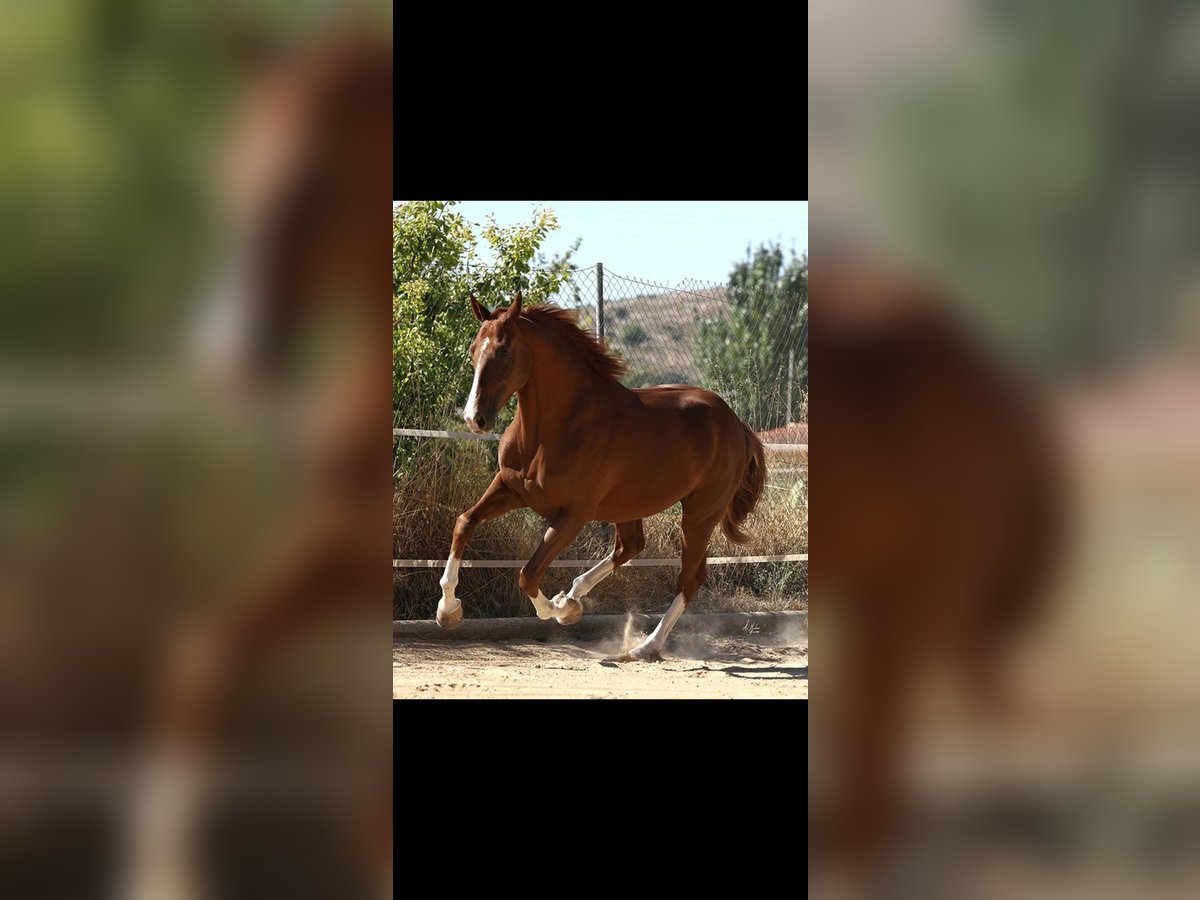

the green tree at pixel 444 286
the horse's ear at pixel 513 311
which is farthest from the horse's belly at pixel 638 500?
the green tree at pixel 444 286

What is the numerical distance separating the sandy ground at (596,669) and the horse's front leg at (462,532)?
0.44 meters

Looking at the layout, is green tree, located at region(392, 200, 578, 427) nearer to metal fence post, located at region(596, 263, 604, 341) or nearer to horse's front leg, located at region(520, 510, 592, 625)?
metal fence post, located at region(596, 263, 604, 341)

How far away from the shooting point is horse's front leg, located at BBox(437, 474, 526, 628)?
6949 mm

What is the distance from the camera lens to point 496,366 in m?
6.86

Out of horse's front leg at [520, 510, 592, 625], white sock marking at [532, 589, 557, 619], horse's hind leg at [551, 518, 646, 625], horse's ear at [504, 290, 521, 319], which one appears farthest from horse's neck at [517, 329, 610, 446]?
horse's hind leg at [551, 518, 646, 625]
